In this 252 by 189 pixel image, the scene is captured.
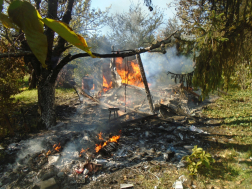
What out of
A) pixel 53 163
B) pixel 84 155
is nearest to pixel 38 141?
pixel 53 163

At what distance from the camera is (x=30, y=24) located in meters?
0.61

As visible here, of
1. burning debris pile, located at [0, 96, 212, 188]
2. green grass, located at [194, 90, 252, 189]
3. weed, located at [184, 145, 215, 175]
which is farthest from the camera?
Result: burning debris pile, located at [0, 96, 212, 188]

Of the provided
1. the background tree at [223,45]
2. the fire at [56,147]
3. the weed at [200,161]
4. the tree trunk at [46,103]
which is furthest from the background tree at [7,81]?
the background tree at [223,45]

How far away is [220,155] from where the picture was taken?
4.98 meters

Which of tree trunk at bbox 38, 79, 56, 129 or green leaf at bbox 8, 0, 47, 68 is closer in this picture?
green leaf at bbox 8, 0, 47, 68

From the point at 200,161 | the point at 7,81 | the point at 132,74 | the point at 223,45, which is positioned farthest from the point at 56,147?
the point at 132,74

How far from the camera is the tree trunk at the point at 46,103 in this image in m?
6.06

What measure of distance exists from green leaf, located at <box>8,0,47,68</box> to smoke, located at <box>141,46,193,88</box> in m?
18.1

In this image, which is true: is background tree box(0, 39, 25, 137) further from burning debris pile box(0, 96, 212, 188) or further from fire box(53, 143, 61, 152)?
fire box(53, 143, 61, 152)

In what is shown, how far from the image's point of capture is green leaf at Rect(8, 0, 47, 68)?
59 cm

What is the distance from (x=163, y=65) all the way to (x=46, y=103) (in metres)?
16.5

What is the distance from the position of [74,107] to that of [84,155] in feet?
19.1

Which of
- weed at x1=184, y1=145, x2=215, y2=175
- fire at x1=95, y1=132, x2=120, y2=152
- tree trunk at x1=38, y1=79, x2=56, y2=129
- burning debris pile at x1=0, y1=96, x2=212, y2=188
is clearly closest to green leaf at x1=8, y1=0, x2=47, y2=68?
burning debris pile at x1=0, y1=96, x2=212, y2=188

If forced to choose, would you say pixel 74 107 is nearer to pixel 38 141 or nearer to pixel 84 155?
pixel 38 141
